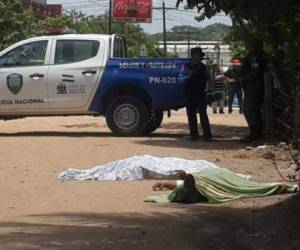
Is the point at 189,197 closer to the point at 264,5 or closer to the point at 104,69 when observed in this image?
the point at 264,5

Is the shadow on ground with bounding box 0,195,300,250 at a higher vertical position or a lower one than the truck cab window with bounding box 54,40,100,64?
lower

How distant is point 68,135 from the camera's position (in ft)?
55.3

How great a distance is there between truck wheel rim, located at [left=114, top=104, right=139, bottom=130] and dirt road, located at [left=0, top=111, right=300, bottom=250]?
2.17 m

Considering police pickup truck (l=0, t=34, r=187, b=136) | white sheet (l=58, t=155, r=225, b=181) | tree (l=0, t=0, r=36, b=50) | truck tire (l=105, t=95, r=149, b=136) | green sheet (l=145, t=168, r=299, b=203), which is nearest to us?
green sheet (l=145, t=168, r=299, b=203)

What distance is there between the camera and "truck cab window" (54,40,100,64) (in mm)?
16266

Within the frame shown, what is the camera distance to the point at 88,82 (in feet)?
52.9

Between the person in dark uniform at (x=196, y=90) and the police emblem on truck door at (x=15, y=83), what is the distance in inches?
136

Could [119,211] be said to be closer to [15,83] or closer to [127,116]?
[127,116]

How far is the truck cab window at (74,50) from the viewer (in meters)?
16.3

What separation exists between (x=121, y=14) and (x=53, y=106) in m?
32.1

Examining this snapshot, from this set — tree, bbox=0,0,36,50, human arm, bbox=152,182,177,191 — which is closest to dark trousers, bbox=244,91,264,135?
human arm, bbox=152,182,177,191

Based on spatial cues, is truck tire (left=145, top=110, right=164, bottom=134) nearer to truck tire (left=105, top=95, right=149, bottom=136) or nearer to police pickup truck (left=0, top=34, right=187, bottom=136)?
police pickup truck (left=0, top=34, right=187, bottom=136)

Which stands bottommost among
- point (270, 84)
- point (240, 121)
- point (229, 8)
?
point (240, 121)

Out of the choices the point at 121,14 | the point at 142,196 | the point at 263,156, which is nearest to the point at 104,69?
the point at 263,156
